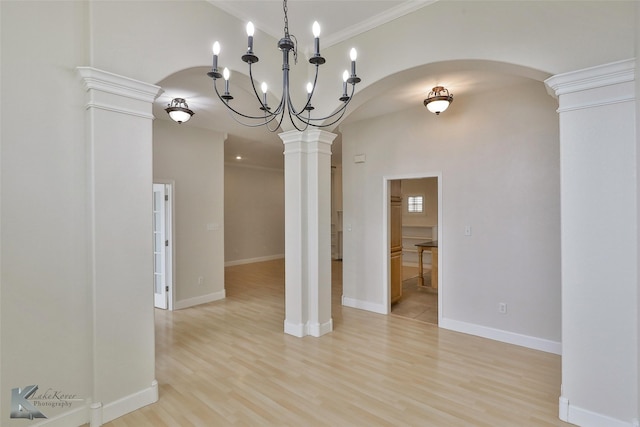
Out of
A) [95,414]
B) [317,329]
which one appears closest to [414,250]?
[317,329]

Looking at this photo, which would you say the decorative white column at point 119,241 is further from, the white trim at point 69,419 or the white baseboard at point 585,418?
the white baseboard at point 585,418

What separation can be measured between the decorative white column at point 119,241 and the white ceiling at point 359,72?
1.84 feet

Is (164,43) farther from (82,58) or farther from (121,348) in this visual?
(121,348)

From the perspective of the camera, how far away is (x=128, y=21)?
238cm

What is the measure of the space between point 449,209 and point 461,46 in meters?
2.15

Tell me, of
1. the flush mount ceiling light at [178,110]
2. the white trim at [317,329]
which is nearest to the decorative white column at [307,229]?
the white trim at [317,329]

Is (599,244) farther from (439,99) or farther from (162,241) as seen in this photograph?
(162,241)

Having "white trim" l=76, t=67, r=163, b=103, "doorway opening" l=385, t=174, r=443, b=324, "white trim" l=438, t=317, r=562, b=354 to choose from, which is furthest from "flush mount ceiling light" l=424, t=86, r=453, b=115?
"white trim" l=76, t=67, r=163, b=103

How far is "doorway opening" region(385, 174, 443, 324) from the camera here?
15.8 feet

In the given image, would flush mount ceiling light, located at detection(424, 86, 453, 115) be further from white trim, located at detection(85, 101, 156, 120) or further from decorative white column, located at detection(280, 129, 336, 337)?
white trim, located at detection(85, 101, 156, 120)

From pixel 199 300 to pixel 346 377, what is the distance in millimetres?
3413

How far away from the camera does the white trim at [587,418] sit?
2.16 m

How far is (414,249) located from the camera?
9086mm

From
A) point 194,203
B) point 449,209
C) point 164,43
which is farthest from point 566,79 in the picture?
point 194,203
